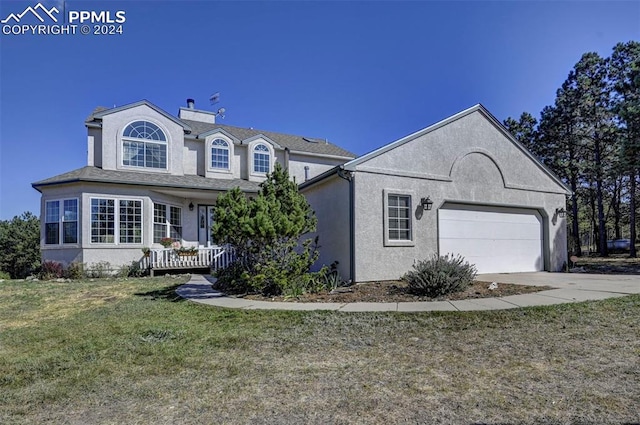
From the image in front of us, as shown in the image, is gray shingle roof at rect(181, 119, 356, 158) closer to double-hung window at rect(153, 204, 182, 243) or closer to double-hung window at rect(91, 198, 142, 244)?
double-hung window at rect(153, 204, 182, 243)

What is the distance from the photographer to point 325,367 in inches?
149

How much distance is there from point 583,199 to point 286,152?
87.7ft

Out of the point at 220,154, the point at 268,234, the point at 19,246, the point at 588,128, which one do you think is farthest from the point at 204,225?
the point at 19,246

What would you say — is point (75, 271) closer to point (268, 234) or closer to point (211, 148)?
point (211, 148)

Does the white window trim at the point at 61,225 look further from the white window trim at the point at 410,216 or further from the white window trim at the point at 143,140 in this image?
the white window trim at the point at 410,216

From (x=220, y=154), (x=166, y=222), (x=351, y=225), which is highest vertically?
(x=220, y=154)

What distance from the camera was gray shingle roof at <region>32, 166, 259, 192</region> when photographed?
1296cm

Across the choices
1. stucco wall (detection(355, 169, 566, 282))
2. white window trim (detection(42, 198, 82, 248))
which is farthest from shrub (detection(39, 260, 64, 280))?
stucco wall (detection(355, 169, 566, 282))

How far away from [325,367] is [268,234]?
4.18m

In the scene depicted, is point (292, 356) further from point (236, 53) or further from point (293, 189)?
point (236, 53)

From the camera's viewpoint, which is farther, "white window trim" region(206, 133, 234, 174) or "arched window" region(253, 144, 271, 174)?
"arched window" region(253, 144, 271, 174)

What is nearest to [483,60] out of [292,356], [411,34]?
[411,34]

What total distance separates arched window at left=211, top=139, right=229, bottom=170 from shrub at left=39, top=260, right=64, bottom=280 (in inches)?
284

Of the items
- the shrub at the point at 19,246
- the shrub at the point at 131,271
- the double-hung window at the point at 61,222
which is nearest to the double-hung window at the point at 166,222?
the shrub at the point at 131,271
